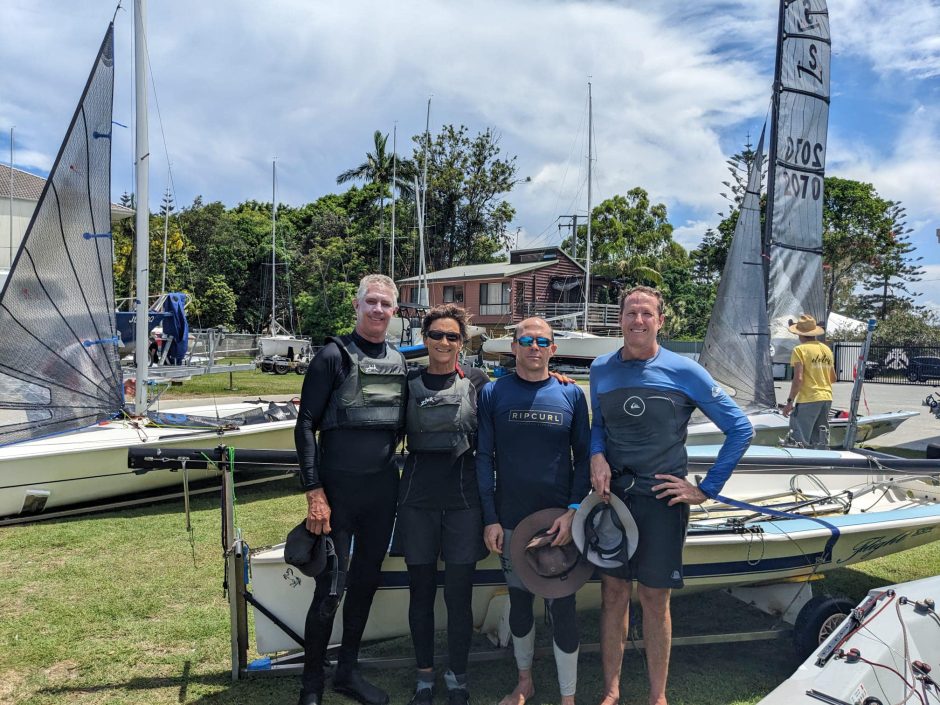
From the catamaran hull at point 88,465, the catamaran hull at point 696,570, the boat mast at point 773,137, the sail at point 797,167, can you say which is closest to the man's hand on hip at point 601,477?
the catamaran hull at point 696,570

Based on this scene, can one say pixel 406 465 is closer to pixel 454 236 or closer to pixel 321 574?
pixel 321 574

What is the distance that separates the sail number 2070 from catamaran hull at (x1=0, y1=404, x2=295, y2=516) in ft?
26.8

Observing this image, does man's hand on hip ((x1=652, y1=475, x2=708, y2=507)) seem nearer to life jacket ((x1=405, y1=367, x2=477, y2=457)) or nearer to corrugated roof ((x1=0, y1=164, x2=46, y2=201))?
life jacket ((x1=405, y1=367, x2=477, y2=457))

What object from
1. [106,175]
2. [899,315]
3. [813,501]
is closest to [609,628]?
[813,501]

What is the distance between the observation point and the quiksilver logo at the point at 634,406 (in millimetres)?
2721

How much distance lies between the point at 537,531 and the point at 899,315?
105ft

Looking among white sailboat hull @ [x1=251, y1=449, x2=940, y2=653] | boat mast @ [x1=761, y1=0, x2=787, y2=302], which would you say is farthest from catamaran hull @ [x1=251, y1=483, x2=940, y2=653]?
boat mast @ [x1=761, y1=0, x2=787, y2=302]

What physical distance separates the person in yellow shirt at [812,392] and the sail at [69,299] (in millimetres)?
7411

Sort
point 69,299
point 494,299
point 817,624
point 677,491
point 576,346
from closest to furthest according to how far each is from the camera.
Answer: point 677,491 → point 817,624 → point 69,299 → point 576,346 → point 494,299

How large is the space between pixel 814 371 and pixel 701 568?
15.3ft

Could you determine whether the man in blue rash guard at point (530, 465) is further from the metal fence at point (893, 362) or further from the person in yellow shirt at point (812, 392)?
the metal fence at point (893, 362)

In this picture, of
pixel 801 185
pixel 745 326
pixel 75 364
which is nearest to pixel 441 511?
pixel 75 364

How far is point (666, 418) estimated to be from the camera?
271 cm

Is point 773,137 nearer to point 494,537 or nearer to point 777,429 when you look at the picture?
point 777,429
